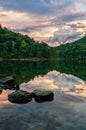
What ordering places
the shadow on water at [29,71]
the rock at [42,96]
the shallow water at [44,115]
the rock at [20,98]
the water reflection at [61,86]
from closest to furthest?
1. the shallow water at [44,115]
2. the rock at [20,98]
3. the rock at [42,96]
4. the water reflection at [61,86]
5. the shadow on water at [29,71]

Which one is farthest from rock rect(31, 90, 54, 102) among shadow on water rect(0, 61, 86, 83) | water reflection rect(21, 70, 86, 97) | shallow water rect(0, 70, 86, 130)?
shadow on water rect(0, 61, 86, 83)

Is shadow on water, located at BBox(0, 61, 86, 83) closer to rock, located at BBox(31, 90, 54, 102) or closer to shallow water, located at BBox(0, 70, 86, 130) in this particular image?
rock, located at BBox(31, 90, 54, 102)

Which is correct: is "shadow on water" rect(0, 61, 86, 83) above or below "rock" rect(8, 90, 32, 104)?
below

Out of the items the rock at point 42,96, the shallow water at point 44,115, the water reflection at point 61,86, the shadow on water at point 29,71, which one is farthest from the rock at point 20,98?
the shadow on water at point 29,71

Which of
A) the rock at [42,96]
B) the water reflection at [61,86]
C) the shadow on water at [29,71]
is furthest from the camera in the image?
the shadow on water at [29,71]

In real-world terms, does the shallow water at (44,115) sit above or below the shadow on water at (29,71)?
above

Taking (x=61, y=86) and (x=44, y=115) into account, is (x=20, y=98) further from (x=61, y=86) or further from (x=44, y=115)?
(x=61, y=86)

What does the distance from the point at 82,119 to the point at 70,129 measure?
119 inches

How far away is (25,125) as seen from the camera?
68.8 ft

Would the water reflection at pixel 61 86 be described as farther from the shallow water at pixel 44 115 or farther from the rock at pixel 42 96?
the shallow water at pixel 44 115

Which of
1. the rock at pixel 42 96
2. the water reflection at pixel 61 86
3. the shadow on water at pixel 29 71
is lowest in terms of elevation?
the shadow on water at pixel 29 71

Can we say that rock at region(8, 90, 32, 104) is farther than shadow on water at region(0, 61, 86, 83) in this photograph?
No

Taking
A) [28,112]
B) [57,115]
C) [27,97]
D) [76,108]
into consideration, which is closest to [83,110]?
[76,108]

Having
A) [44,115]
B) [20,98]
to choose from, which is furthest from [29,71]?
[44,115]
